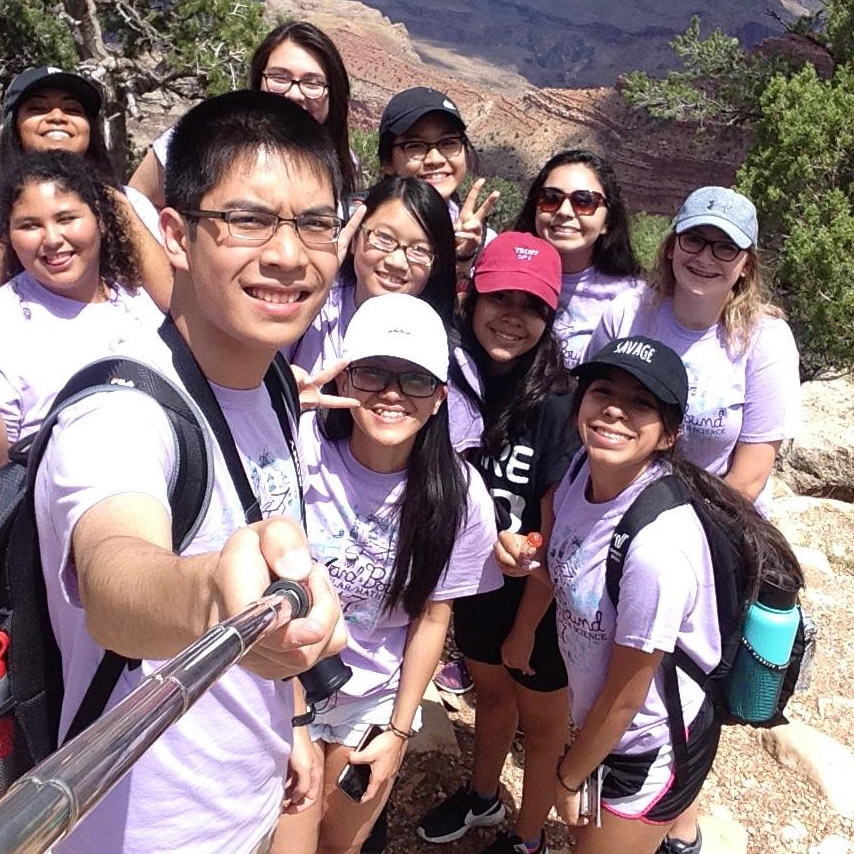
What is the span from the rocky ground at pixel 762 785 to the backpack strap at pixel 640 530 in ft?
3.46

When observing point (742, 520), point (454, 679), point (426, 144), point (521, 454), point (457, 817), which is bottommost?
point (454, 679)

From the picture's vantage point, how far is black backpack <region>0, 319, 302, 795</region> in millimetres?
1047

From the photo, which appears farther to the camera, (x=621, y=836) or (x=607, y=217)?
(x=607, y=217)

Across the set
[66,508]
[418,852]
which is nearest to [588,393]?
[66,508]

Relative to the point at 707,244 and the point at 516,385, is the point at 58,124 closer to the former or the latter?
the point at 516,385

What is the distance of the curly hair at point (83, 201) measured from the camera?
2.14 meters

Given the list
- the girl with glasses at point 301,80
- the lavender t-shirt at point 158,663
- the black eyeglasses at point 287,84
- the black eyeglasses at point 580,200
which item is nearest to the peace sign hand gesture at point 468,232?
the black eyeglasses at point 580,200

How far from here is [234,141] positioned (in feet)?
3.81

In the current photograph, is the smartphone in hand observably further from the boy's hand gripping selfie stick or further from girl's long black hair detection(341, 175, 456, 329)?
the boy's hand gripping selfie stick

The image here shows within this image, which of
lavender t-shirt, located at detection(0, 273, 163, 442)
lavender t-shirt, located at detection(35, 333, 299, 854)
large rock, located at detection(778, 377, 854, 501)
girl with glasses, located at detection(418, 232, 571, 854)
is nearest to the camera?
lavender t-shirt, located at detection(35, 333, 299, 854)

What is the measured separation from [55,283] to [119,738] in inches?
68.0

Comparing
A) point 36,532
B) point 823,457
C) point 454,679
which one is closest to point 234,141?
point 36,532

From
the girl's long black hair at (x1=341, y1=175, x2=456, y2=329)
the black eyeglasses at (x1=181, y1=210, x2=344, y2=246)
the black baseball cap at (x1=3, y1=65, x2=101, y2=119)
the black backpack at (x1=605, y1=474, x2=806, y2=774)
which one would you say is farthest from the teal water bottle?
the black baseball cap at (x1=3, y1=65, x2=101, y2=119)

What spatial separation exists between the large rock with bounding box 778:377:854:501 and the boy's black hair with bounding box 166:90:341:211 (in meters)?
5.57
